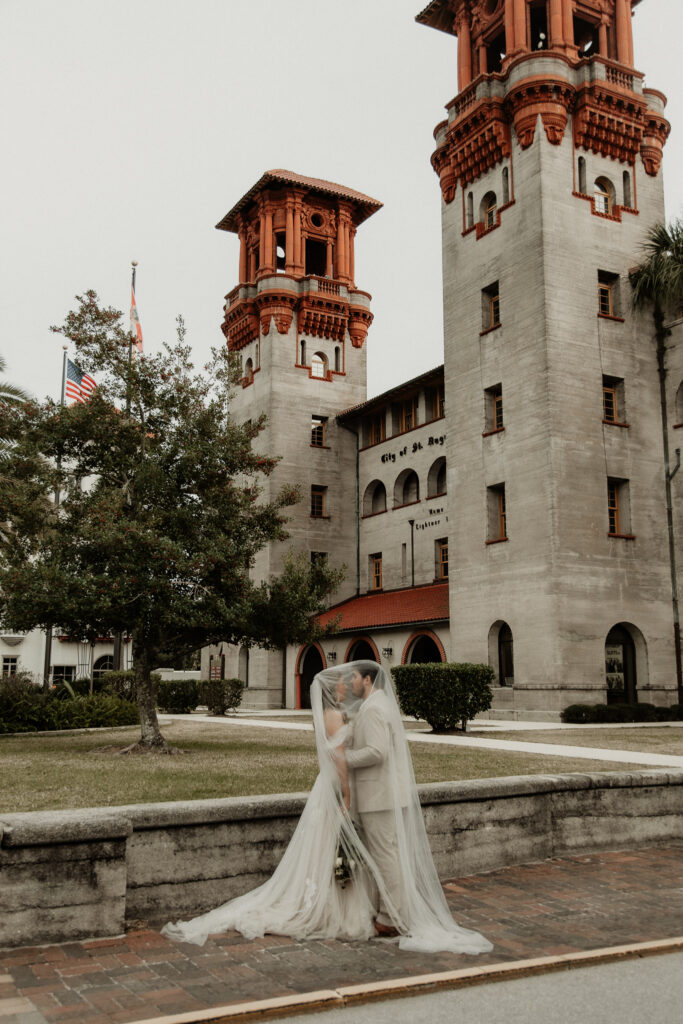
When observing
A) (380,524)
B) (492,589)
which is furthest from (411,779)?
(380,524)

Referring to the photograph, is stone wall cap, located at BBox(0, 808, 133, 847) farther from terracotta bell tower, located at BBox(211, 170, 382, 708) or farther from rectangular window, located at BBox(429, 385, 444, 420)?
terracotta bell tower, located at BBox(211, 170, 382, 708)

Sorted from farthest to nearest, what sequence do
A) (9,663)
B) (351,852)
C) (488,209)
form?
(9,663) < (488,209) < (351,852)

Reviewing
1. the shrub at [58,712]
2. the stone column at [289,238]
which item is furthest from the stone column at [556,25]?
the shrub at [58,712]

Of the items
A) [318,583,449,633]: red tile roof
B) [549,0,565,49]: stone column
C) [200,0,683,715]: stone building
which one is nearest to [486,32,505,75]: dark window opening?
[200,0,683,715]: stone building

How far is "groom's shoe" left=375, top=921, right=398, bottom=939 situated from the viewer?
6.52 m

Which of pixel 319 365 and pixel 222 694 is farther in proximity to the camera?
pixel 319 365

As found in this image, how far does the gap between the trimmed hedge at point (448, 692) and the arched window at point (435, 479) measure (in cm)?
1993

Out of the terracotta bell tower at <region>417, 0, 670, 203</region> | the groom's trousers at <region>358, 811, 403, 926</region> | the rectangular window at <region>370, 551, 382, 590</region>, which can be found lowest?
the groom's trousers at <region>358, 811, 403, 926</region>

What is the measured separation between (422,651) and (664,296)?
16.9m

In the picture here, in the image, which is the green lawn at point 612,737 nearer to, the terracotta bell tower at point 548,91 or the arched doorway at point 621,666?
the arched doorway at point 621,666

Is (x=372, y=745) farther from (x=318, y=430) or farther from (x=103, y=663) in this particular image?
(x=103, y=663)

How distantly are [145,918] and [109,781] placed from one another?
5749 millimetres

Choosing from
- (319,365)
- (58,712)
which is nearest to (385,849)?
(58,712)

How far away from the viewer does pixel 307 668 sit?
46188 millimetres
